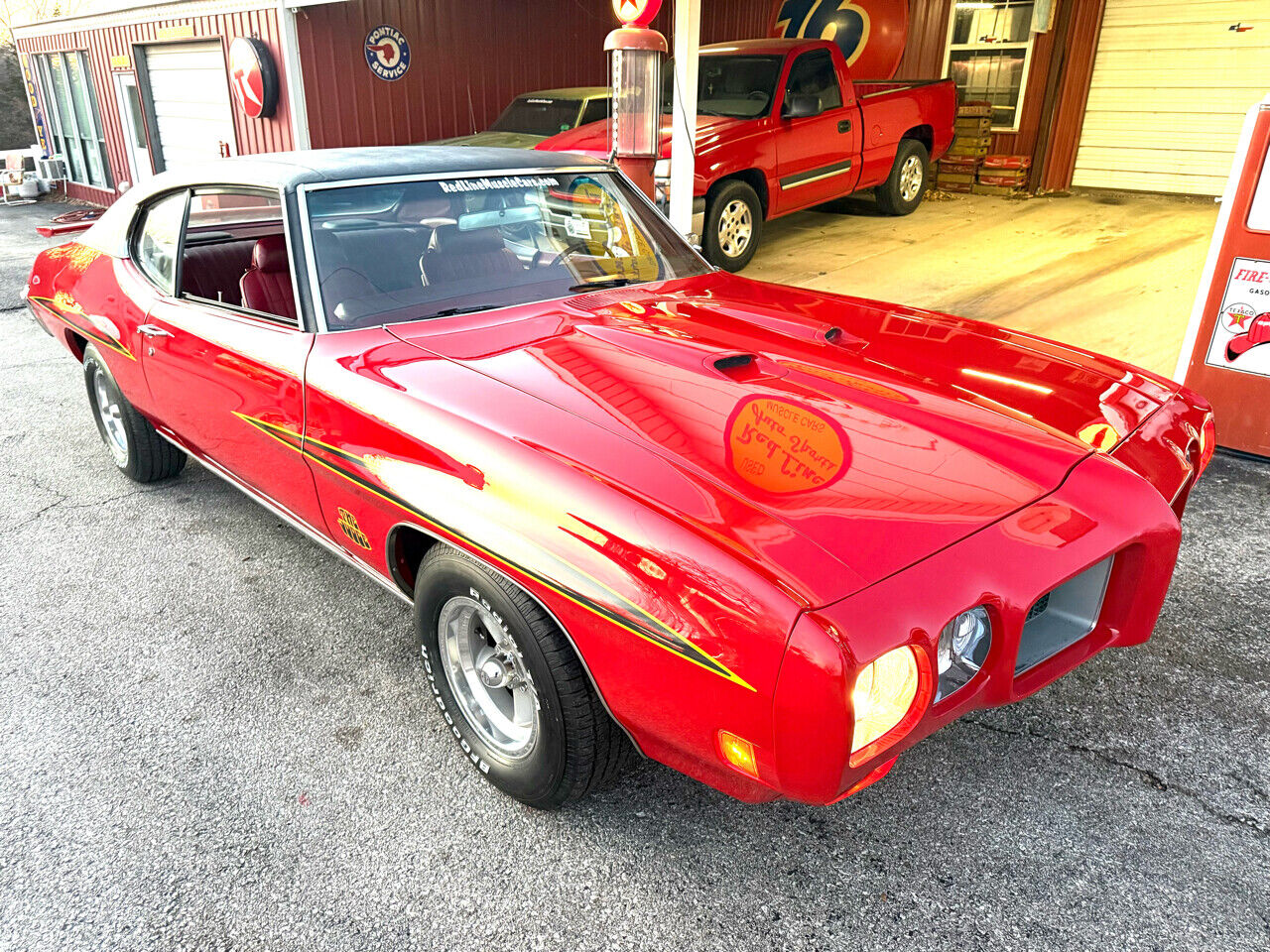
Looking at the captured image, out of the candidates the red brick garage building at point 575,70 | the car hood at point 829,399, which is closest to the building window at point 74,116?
the red brick garage building at point 575,70

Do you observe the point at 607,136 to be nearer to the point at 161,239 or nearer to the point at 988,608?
the point at 161,239

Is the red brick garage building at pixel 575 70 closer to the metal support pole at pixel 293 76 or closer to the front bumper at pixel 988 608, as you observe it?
the metal support pole at pixel 293 76

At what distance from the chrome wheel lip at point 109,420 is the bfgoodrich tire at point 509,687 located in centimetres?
263

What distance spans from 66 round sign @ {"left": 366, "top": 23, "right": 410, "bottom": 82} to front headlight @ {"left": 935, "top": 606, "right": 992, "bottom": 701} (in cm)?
1008

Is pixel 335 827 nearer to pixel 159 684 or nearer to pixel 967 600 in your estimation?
pixel 159 684

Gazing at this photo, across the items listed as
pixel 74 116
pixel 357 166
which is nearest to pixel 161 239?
pixel 357 166

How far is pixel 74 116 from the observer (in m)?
14.7

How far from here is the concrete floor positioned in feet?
19.9

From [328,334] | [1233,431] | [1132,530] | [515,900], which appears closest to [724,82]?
[1233,431]

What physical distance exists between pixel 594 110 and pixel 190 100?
630 cm

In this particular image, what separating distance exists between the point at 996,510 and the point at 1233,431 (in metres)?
3.25

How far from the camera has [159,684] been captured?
9.29 ft

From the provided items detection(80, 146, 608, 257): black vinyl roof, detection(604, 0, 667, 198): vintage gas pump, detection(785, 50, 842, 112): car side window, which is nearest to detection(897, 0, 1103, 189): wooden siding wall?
detection(785, 50, 842, 112): car side window

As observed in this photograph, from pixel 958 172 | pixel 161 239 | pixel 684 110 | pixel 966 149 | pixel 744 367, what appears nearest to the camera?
pixel 744 367
